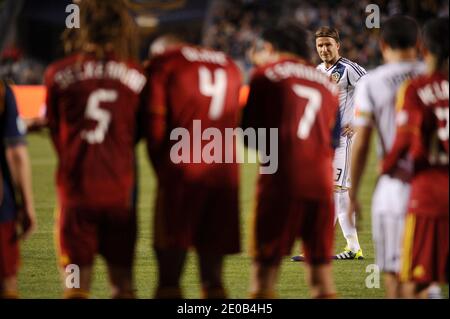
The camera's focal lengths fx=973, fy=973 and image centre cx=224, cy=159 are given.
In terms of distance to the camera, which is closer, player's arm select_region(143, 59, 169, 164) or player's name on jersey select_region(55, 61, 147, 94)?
player's name on jersey select_region(55, 61, 147, 94)

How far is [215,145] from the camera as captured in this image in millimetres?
6297

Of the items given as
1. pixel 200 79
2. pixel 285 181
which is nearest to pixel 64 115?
pixel 200 79

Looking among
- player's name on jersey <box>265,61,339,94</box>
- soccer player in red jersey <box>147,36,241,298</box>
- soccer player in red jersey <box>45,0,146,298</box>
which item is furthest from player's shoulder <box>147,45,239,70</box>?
player's name on jersey <box>265,61,339,94</box>

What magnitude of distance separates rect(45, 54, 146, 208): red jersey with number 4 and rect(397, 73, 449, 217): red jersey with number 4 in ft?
5.56

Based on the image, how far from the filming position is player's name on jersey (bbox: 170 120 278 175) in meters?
6.25

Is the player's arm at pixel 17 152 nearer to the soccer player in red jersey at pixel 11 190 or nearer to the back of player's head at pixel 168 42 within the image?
the soccer player in red jersey at pixel 11 190

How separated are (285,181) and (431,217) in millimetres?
952

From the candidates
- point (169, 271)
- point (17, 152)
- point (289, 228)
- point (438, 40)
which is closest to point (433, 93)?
point (438, 40)

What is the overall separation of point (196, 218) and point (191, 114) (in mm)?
677

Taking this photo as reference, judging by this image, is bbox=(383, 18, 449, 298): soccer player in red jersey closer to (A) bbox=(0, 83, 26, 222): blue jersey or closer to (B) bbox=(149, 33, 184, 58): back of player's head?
(B) bbox=(149, 33, 184, 58): back of player's head

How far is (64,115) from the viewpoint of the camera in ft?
19.7

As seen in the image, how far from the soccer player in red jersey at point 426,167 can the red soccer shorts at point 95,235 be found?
1701mm

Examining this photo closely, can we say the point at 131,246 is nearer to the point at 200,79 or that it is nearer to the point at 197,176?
the point at 197,176

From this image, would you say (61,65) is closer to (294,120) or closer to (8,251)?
(8,251)
